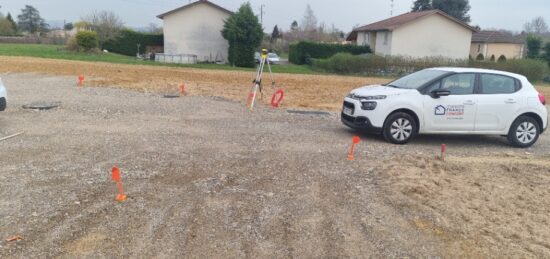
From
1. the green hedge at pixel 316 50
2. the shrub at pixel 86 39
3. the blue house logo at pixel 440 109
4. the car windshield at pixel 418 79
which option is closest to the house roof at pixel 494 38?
the green hedge at pixel 316 50

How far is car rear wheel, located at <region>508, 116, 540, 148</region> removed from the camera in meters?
9.24

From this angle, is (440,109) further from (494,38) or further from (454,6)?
(454,6)

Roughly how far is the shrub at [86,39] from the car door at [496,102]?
33.7 metres

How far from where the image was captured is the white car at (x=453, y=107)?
8805mm

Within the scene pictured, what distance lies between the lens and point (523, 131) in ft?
30.5

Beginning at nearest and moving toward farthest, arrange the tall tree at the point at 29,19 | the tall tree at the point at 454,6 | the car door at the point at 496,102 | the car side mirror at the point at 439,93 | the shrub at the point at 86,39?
1. the car side mirror at the point at 439,93
2. the car door at the point at 496,102
3. the shrub at the point at 86,39
4. the tall tree at the point at 454,6
5. the tall tree at the point at 29,19

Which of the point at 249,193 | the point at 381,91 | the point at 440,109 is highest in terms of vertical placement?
the point at 381,91

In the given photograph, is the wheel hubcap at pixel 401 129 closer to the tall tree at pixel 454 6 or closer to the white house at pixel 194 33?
the white house at pixel 194 33

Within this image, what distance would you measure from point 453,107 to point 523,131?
1.78m

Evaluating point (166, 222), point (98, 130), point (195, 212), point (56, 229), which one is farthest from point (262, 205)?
point (98, 130)

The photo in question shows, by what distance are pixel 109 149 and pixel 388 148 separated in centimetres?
499

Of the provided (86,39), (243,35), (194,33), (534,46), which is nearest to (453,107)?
(243,35)

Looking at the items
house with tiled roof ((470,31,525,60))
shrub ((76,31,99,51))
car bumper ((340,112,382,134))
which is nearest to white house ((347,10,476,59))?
house with tiled roof ((470,31,525,60))

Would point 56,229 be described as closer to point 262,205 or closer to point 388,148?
point 262,205
